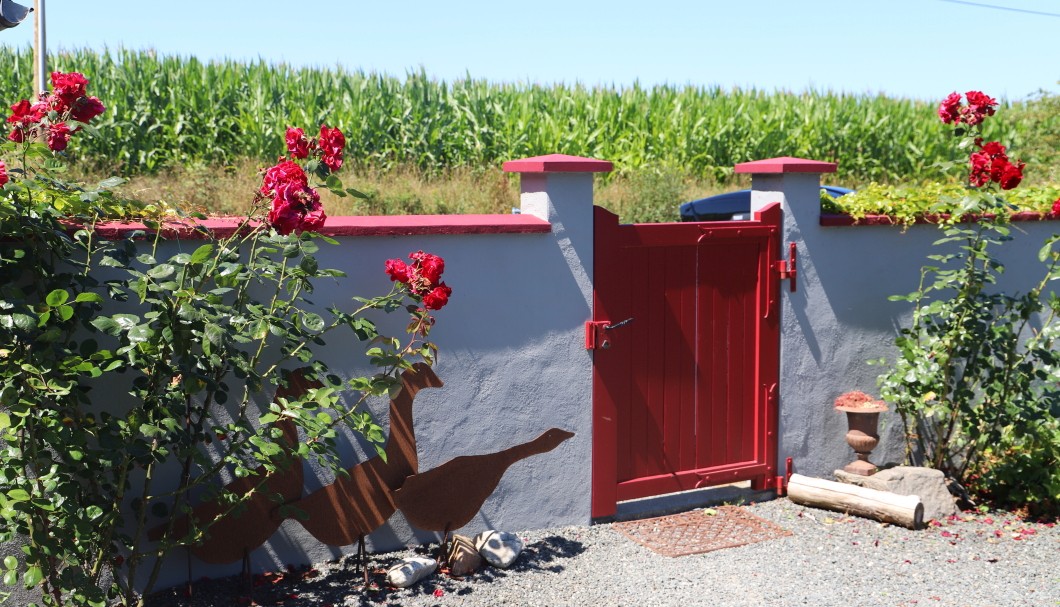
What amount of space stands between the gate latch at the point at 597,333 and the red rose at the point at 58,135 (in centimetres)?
292

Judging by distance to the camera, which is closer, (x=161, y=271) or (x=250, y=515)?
(x=161, y=271)

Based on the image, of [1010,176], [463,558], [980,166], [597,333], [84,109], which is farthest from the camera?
[980,166]

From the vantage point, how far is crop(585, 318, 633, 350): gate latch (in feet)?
18.2

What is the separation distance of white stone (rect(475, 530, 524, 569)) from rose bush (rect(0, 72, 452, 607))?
1.04 meters

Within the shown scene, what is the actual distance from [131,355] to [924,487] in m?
4.77

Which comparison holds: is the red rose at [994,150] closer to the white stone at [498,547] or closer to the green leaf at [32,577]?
the white stone at [498,547]

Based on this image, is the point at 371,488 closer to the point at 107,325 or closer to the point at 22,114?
the point at 107,325

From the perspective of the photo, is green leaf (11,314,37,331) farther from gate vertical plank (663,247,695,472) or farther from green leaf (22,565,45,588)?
gate vertical plank (663,247,695,472)

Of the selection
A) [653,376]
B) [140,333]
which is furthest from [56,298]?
[653,376]

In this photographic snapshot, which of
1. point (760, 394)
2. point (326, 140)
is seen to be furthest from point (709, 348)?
point (326, 140)

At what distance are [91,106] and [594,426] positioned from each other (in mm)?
3202

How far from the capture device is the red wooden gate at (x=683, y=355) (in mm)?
5664

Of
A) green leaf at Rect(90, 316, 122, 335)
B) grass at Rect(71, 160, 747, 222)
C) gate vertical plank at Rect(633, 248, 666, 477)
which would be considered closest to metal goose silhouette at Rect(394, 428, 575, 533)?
gate vertical plank at Rect(633, 248, 666, 477)

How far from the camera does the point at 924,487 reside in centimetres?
598
